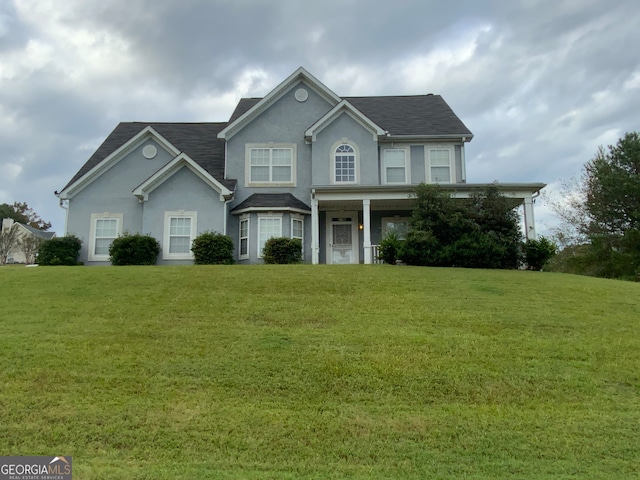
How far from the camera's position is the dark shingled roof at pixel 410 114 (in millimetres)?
22925

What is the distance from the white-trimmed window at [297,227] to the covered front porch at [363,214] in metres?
0.92

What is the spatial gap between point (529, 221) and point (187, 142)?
1655 centimetres

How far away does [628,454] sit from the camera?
5508mm

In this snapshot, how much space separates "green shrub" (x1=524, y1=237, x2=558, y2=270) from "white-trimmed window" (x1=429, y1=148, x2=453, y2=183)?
5227 millimetres

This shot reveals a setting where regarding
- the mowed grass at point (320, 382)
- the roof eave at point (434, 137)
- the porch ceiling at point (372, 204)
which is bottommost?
the mowed grass at point (320, 382)

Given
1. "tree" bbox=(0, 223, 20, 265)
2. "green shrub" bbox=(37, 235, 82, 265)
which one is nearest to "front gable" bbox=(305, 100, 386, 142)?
"green shrub" bbox=(37, 235, 82, 265)

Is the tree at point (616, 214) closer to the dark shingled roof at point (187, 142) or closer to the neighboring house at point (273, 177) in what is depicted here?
the neighboring house at point (273, 177)

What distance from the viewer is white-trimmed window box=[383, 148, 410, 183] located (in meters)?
22.5

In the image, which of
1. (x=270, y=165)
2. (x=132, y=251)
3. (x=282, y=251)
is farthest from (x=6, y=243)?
(x=282, y=251)

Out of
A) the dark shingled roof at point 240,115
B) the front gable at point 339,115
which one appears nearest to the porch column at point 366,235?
the front gable at point 339,115

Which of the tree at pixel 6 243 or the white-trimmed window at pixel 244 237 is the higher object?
the tree at pixel 6 243

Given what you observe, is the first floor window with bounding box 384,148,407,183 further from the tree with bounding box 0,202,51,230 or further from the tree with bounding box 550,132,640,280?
the tree with bounding box 0,202,51,230

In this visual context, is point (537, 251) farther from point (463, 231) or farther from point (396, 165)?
point (396, 165)

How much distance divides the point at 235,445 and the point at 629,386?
588 cm
